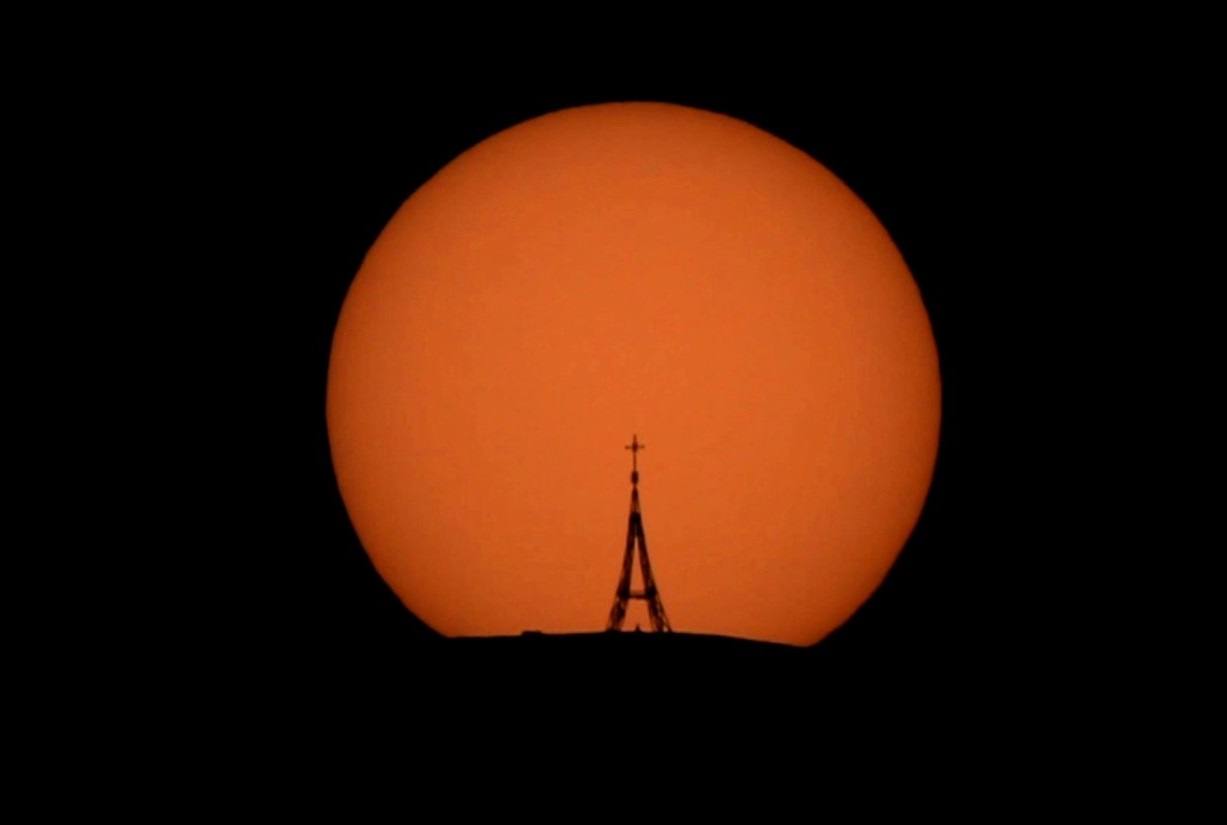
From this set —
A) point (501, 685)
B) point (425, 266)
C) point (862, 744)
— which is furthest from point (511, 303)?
point (862, 744)

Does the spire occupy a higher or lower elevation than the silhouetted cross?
lower

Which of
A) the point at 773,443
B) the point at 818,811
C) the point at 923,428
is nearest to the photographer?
the point at 773,443

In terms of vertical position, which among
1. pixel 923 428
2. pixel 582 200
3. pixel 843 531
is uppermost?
pixel 582 200

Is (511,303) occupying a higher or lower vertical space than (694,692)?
higher

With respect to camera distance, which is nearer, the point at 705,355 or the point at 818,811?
the point at 705,355

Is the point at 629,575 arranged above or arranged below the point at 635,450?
below

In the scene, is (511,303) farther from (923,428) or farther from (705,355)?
(923,428)

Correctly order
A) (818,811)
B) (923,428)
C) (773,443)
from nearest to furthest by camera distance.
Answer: (773,443)
(923,428)
(818,811)

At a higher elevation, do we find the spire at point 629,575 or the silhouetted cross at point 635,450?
the silhouetted cross at point 635,450
